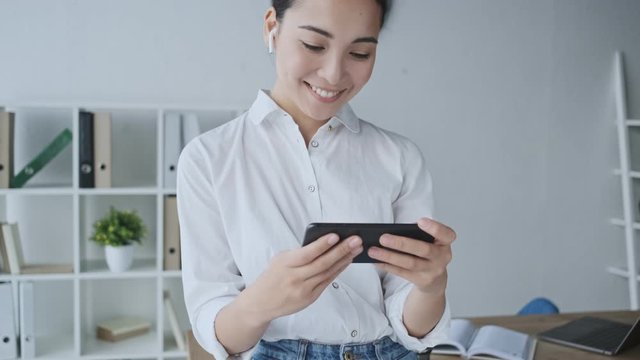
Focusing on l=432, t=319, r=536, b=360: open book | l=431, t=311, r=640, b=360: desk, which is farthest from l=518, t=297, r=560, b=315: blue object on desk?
l=432, t=319, r=536, b=360: open book

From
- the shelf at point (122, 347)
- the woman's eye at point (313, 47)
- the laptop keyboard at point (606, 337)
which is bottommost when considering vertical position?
the shelf at point (122, 347)

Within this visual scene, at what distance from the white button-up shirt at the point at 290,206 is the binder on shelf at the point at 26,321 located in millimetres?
1930

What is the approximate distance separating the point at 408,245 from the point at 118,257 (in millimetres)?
2102

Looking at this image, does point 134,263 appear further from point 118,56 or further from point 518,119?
point 518,119

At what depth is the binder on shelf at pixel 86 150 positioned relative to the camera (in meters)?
2.83

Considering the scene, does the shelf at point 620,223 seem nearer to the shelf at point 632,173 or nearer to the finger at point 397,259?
the shelf at point 632,173

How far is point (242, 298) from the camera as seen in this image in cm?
108

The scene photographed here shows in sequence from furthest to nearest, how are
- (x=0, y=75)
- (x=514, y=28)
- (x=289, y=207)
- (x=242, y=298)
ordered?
(x=514, y=28) < (x=0, y=75) < (x=289, y=207) < (x=242, y=298)

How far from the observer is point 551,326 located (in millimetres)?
2260

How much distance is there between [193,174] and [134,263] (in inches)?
80.4

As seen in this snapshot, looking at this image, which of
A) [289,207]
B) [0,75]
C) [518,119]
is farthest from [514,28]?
[289,207]

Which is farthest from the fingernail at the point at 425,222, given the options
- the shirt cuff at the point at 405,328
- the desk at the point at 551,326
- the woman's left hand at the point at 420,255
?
the desk at the point at 551,326

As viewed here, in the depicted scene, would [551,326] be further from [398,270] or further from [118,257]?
[118,257]

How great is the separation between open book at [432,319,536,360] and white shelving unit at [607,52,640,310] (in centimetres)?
191
